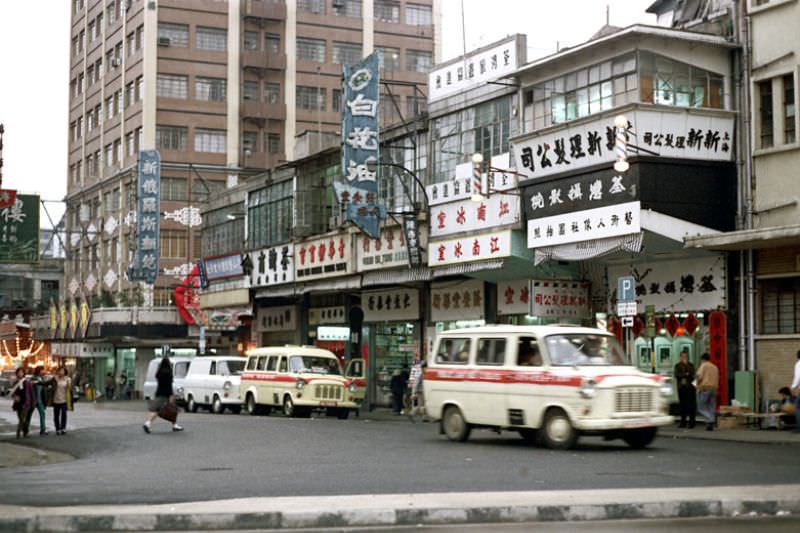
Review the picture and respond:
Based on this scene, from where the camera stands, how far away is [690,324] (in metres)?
30.3

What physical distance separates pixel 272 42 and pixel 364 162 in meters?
44.7

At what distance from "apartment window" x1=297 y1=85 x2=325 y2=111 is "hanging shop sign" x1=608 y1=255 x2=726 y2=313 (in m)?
52.4

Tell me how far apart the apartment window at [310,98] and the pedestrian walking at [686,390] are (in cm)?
5700

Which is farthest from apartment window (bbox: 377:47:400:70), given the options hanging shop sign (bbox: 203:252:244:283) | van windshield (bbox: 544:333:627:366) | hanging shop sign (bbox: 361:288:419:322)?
van windshield (bbox: 544:333:627:366)

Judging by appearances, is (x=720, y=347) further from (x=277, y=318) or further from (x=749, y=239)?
(x=277, y=318)

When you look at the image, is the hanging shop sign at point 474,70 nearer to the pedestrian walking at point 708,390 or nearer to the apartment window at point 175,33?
the pedestrian walking at point 708,390

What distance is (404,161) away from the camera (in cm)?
4084

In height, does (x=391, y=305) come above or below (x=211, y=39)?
below

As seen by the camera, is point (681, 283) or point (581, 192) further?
point (581, 192)

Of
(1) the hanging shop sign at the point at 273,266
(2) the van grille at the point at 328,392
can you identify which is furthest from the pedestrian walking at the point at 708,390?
(1) the hanging shop sign at the point at 273,266

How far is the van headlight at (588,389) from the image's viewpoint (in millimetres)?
19125

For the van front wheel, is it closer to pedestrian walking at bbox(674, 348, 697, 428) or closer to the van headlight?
the van headlight

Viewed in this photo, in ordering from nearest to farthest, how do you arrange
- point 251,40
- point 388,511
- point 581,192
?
point 388,511 < point 581,192 < point 251,40

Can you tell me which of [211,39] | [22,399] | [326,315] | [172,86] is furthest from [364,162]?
[211,39]
